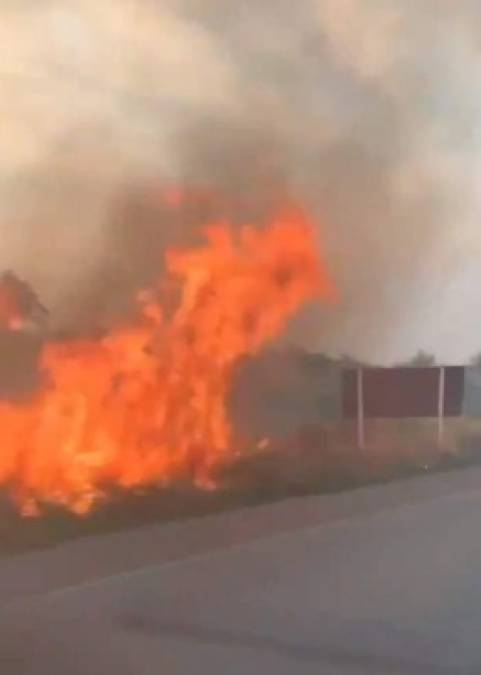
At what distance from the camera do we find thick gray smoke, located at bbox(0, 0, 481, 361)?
1739 millimetres

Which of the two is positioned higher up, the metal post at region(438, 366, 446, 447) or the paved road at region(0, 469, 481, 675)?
the metal post at region(438, 366, 446, 447)

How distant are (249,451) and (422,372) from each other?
1.36ft

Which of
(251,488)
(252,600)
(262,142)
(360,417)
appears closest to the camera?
(252,600)

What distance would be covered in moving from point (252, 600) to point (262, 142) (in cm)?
78

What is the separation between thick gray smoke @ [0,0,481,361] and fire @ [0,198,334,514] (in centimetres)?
5

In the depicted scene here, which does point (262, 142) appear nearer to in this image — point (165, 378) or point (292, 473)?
point (165, 378)

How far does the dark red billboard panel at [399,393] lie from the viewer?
212cm

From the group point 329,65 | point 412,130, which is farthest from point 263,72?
point 412,130

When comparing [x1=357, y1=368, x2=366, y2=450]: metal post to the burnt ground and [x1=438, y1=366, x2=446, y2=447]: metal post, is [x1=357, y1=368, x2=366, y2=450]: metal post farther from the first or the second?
[x1=438, y1=366, x2=446, y2=447]: metal post

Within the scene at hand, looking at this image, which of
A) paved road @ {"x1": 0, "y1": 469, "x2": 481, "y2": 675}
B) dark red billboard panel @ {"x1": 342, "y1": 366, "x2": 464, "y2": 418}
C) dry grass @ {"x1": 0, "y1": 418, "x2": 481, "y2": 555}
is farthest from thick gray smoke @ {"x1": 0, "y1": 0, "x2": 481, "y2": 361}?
paved road @ {"x1": 0, "y1": 469, "x2": 481, "y2": 675}

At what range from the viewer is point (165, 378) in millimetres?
1906

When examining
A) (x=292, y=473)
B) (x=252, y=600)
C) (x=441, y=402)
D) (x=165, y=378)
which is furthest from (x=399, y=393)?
(x=252, y=600)

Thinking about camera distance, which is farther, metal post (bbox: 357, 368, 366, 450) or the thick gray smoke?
metal post (bbox: 357, 368, 366, 450)

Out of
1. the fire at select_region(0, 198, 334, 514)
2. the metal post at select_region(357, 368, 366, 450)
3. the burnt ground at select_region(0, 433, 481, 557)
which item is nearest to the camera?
the burnt ground at select_region(0, 433, 481, 557)
